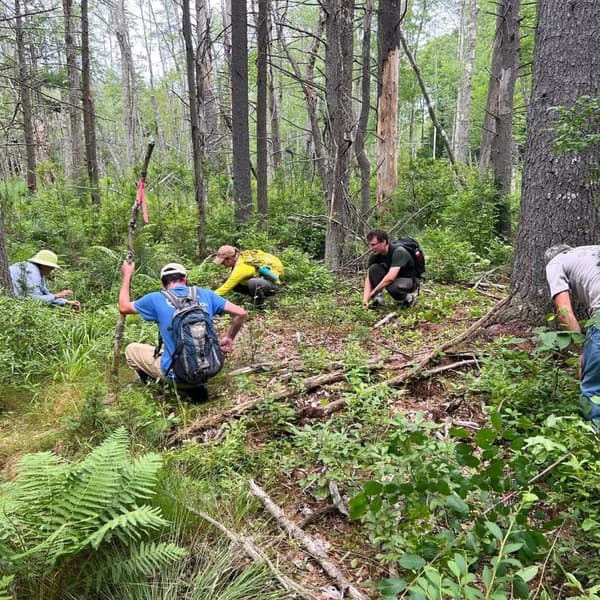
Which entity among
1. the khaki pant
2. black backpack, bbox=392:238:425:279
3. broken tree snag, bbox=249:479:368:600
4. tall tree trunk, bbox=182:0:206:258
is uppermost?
tall tree trunk, bbox=182:0:206:258

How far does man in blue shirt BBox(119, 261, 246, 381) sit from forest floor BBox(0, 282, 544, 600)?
23cm

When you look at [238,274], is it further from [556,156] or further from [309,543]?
[309,543]

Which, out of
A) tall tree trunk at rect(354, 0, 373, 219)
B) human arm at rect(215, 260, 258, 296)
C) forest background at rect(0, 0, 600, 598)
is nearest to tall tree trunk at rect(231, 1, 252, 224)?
forest background at rect(0, 0, 600, 598)

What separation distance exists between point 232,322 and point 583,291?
3.09 m

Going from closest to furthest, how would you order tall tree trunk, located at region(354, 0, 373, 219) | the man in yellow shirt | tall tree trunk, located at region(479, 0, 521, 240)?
the man in yellow shirt, tall tree trunk, located at region(479, 0, 521, 240), tall tree trunk, located at region(354, 0, 373, 219)

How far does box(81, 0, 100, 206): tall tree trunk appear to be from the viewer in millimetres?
10188

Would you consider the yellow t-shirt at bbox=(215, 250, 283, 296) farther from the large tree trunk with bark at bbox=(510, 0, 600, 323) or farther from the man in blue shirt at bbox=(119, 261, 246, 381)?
the large tree trunk with bark at bbox=(510, 0, 600, 323)

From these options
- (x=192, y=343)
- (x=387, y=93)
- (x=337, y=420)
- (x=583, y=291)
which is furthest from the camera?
(x=387, y=93)

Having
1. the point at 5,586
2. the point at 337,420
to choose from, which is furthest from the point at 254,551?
the point at 337,420

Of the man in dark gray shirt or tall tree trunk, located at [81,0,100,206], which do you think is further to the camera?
tall tree trunk, located at [81,0,100,206]

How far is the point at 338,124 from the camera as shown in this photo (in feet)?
24.0

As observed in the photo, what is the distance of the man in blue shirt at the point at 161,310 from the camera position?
403 cm

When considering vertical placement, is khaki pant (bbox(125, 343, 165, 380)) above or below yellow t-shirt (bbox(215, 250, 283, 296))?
below

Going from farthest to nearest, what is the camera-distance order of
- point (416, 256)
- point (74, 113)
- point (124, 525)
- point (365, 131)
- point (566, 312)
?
point (74, 113) < point (365, 131) < point (416, 256) < point (566, 312) < point (124, 525)
